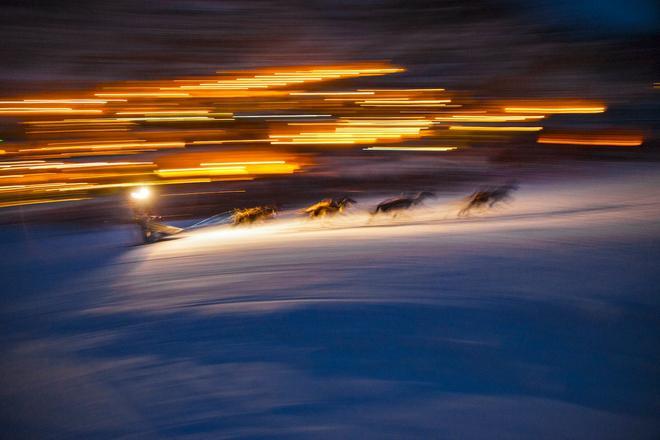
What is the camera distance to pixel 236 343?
2816 mm

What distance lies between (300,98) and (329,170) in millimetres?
3029

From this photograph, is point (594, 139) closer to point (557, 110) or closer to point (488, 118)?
point (557, 110)

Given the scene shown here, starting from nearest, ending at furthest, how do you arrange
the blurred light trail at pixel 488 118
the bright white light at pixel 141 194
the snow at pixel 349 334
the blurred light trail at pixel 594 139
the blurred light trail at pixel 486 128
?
1. the snow at pixel 349 334
2. the bright white light at pixel 141 194
3. the blurred light trail at pixel 594 139
4. the blurred light trail at pixel 486 128
5. the blurred light trail at pixel 488 118

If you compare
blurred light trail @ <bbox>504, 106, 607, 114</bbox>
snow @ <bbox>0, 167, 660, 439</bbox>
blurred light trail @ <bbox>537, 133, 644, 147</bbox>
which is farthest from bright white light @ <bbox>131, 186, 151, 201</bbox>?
blurred light trail @ <bbox>504, 106, 607, 114</bbox>

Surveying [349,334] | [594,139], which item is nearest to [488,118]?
[594,139]

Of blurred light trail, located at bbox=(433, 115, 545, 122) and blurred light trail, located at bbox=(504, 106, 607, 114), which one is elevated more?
blurred light trail, located at bbox=(504, 106, 607, 114)

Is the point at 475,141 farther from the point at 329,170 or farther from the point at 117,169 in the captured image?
the point at 117,169

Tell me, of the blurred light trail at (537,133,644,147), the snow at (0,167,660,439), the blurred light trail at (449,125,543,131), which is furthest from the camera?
the blurred light trail at (449,125,543,131)

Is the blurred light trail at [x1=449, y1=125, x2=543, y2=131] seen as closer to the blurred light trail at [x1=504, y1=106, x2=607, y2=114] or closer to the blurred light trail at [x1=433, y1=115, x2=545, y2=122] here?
the blurred light trail at [x1=433, y1=115, x2=545, y2=122]

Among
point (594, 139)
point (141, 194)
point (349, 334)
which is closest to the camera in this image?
point (349, 334)

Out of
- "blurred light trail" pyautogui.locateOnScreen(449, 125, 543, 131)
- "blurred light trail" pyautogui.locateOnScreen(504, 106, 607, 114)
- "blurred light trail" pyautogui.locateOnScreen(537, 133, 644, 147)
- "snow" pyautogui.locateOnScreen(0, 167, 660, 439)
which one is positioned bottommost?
"snow" pyautogui.locateOnScreen(0, 167, 660, 439)

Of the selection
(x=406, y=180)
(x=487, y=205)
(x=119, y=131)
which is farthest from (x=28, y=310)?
(x=119, y=131)

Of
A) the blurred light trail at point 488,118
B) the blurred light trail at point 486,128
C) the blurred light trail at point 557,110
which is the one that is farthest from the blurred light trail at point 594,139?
the blurred light trail at point 557,110

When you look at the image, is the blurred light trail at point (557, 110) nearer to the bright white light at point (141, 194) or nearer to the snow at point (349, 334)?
the snow at point (349, 334)
